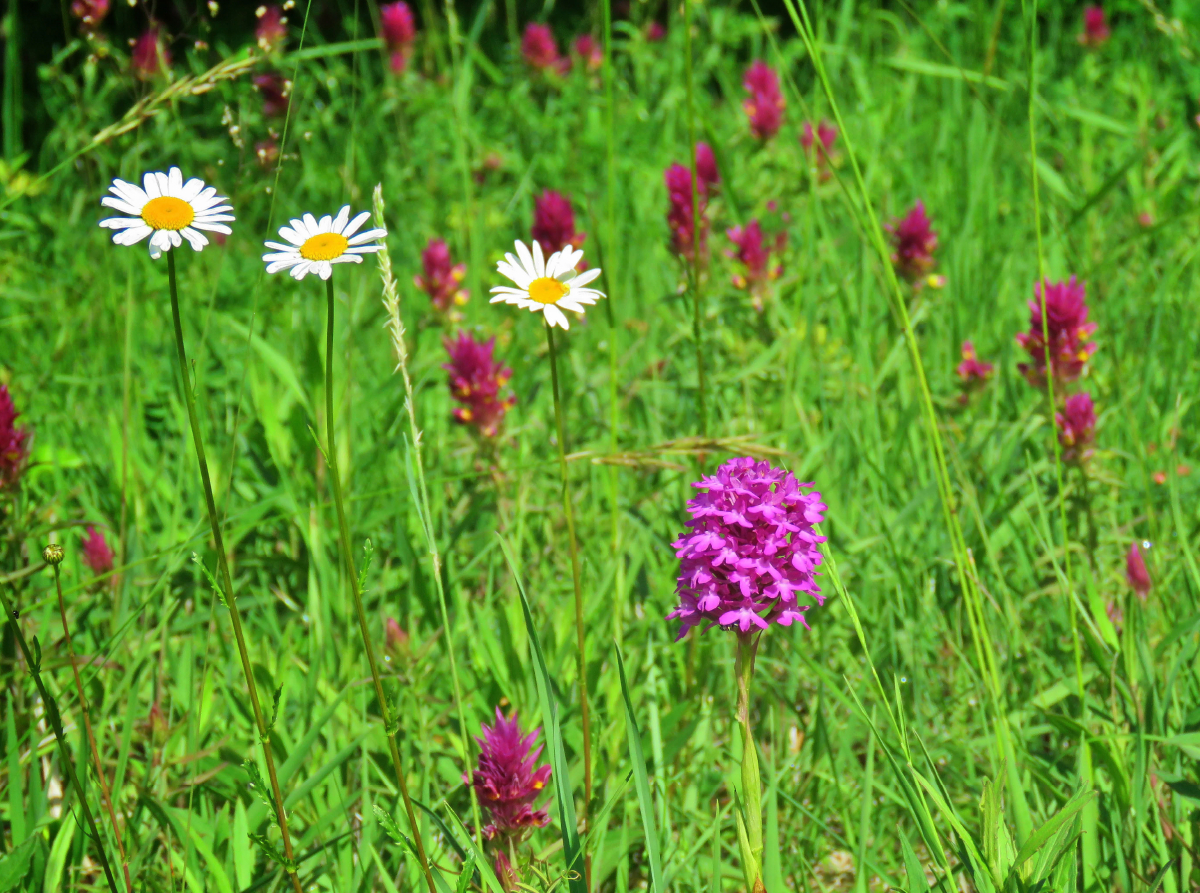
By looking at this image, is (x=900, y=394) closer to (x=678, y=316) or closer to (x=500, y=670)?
(x=678, y=316)

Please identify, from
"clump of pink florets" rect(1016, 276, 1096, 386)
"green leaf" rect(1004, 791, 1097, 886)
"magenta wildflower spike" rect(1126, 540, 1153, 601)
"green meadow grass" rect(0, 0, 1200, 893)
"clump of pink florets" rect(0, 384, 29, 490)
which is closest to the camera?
"green leaf" rect(1004, 791, 1097, 886)

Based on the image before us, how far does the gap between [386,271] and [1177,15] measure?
14.5ft

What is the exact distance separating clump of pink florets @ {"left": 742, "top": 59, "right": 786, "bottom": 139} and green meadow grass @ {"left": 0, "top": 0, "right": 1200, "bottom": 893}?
0.18 metres

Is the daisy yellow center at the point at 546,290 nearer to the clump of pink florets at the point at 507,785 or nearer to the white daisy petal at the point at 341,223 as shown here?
the white daisy petal at the point at 341,223

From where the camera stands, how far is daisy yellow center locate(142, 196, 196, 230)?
37.3 inches

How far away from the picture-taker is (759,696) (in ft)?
5.89

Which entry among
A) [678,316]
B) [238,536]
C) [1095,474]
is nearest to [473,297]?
[678,316]

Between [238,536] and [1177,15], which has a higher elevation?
[1177,15]

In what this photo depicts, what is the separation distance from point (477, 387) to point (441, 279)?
0.68 m

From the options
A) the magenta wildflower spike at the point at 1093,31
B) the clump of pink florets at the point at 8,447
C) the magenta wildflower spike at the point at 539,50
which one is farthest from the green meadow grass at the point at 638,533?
the magenta wildflower spike at the point at 1093,31

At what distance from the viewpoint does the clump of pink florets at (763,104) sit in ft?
11.1

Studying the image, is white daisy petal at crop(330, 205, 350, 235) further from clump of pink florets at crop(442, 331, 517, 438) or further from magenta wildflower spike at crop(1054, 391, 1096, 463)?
magenta wildflower spike at crop(1054, 391, 1096, 463)

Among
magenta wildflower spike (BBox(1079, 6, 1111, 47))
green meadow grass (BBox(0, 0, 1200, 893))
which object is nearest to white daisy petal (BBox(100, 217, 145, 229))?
green meadow grass (BBox(0, 0, 1200, 893))

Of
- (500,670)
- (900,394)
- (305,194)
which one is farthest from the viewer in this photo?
(305,194)
